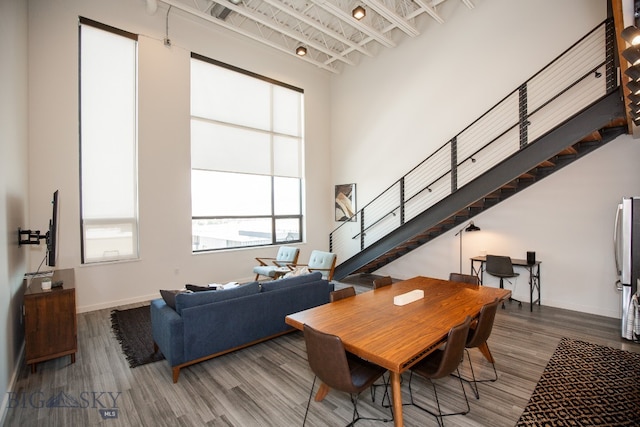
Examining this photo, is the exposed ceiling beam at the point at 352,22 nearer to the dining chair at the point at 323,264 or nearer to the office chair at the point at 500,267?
the dining chair at the point at 323,264

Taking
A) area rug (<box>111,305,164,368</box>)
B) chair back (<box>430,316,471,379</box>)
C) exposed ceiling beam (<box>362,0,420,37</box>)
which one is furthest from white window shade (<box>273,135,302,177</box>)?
chair back (<box>430,316,471,379</box>)

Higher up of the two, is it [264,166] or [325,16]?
[325,16]

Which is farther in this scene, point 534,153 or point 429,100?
point 429,100

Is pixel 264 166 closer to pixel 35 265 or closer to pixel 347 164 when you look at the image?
pixel 347 164

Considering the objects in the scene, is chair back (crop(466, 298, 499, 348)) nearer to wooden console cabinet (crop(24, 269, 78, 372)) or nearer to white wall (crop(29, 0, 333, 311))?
wooden console cabinet (crop(24, 269, 78, 372))


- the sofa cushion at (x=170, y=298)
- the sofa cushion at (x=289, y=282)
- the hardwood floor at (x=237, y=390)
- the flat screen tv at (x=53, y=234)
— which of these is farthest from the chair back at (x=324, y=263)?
the flat screen tv at (x=53, y=234)

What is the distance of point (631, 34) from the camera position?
1979 mm

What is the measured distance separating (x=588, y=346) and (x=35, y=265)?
7.75 m

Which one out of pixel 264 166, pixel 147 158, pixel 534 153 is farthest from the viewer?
pixel 264 166

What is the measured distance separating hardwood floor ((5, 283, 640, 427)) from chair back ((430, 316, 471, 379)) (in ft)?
1.83

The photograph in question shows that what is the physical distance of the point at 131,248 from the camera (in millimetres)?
5773

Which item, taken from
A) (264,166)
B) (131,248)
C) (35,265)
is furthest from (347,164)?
(35,265)

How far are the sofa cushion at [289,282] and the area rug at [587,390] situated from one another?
263cm

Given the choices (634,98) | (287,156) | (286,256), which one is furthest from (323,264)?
(634,98)
